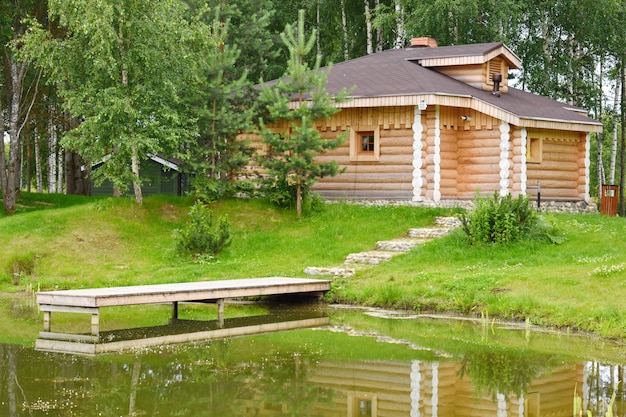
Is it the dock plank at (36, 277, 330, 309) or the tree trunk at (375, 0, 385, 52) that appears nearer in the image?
the dock plank at (36, 277, 330, 309)

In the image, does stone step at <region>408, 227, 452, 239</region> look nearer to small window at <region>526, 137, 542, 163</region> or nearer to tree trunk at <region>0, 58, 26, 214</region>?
small window at <region>526, 137, 542, 163</region>

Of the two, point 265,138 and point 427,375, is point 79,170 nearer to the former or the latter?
point 265,138

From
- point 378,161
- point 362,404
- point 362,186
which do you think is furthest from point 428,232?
point 362,404

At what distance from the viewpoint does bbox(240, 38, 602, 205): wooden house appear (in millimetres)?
28031

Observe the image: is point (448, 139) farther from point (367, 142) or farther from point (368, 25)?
point (368, 25)

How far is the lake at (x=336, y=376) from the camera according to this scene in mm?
A: 11258

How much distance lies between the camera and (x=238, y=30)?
37375mm

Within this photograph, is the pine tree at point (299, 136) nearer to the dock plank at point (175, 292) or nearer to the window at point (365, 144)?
the window at point (365, 144)

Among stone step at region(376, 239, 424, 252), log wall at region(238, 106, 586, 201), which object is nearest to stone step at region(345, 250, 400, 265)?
stone step at region(376, 239, 424, 252)

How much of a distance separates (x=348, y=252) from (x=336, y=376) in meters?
11.1

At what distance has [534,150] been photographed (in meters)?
29.8

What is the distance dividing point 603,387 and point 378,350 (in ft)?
12.7

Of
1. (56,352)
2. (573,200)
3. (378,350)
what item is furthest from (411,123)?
(56,352)

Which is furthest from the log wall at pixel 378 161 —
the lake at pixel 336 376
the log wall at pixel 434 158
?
the lake at pixel 336 376
